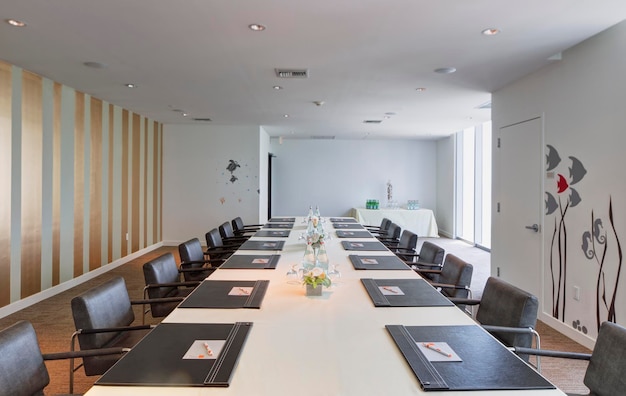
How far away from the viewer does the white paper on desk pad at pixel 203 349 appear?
4.50 feet

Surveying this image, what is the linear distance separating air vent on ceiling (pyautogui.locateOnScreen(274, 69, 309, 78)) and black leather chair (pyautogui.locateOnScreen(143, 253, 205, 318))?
2.34m

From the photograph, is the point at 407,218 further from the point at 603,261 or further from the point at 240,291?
the point at 240,291

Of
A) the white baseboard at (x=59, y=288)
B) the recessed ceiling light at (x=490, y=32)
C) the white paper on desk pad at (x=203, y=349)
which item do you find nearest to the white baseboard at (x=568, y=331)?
the recessed ceiling light at (x=490, y=32)

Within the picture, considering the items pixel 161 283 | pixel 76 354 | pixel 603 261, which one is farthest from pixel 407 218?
pixel 76 354

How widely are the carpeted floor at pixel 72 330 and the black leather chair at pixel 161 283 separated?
63 centimetres

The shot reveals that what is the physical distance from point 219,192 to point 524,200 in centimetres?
588

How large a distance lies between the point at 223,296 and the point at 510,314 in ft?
4.93

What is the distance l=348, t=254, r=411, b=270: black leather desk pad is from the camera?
2807 mm

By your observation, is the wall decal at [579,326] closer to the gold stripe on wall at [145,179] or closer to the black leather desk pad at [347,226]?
the black leather desk pad at [347,226]

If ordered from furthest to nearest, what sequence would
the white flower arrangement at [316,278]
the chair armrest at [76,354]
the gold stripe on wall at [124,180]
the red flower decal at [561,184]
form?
1. the gold stripe on wall at [124,180]
2. the red flower decal at [561,184]
3. the white flower arrangement at [316,278]
4. the chair armrest at [76,354]

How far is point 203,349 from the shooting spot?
143 cm

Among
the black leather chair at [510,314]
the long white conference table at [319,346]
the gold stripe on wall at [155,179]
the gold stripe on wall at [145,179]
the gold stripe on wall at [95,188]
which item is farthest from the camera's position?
the gold stripe on wall at [155,179]

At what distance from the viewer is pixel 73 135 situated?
5273 mm

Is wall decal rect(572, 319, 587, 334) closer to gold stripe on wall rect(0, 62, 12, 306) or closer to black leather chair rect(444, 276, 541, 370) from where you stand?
black leather chair rect(444, 276, 541, 370)
